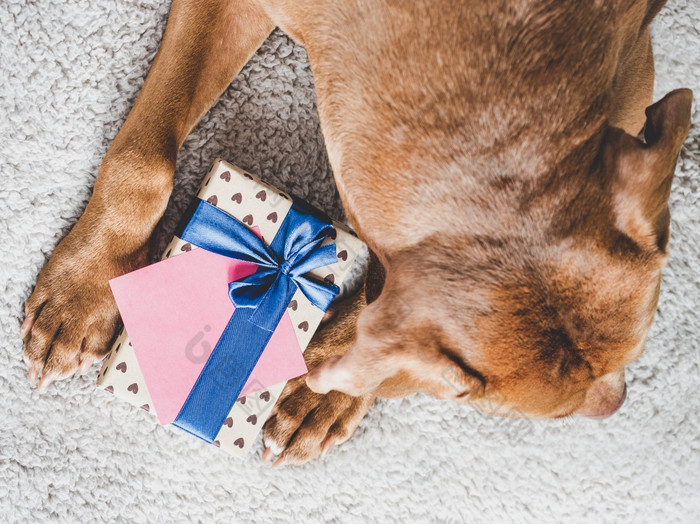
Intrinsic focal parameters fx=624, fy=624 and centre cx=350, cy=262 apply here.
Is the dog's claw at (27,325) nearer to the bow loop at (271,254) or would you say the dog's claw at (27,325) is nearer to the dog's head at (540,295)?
the bow loop at (271,254)

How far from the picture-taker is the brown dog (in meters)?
0.92

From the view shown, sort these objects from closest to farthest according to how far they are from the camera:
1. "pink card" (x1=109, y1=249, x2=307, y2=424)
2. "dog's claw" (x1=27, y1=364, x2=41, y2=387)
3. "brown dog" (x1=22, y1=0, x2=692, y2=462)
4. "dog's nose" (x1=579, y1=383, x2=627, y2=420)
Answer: "brown dog" (x1=22, y1=0, x2=692, y2=462), "dog's nose" (x1=579, y1=383, x2=627, y2=420), "pink card" (x1=109, y1=249, x2=307, y2=424), "dog's claw" (x1=27, y1=364, x2=41, y2=387)

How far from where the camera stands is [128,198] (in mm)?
1383

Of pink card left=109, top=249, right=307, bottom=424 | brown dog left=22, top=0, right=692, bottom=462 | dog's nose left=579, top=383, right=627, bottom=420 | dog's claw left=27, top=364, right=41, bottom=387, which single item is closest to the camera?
brown dog left=22, top=0, right=692, bottom=462

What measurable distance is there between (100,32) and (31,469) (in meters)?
1.10

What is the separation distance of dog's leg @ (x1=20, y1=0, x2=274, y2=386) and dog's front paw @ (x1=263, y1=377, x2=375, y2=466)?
0.44 metres

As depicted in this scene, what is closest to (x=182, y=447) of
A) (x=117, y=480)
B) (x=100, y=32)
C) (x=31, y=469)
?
(x=117, y=480)

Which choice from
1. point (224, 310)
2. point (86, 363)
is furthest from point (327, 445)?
point (86, 363)

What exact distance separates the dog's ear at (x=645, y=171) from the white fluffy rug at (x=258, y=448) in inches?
31.4

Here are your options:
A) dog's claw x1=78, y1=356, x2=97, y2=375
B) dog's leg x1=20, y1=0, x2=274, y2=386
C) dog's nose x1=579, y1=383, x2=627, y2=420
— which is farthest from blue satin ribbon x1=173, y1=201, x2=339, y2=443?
dog's nose x1=579, y1=383, x2=627, y2=420

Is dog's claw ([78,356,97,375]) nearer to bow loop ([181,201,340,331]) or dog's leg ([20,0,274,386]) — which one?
dog's leg ([20,0,274,386])

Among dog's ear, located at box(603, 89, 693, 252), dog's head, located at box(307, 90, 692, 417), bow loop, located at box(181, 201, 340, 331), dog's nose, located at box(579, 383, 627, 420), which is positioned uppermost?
dog's ear, located at box(603, 89, 693, 252)

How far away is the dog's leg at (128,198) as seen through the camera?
1.39 meters

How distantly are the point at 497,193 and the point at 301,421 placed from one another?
849 millimetres
